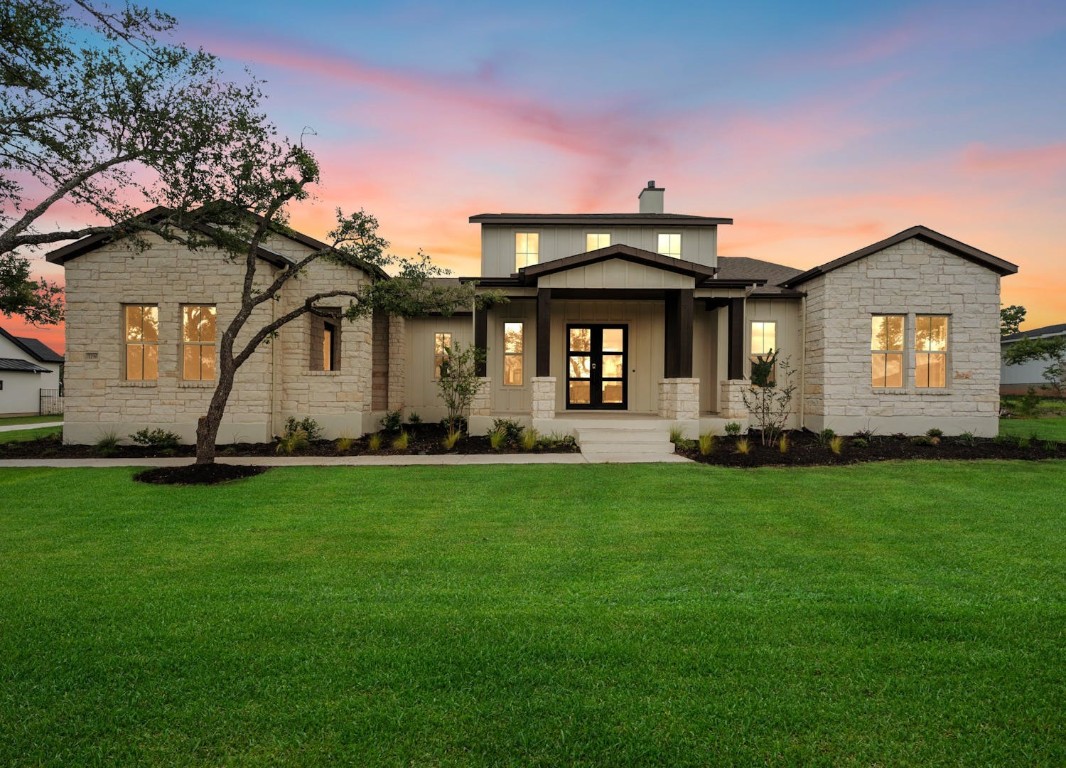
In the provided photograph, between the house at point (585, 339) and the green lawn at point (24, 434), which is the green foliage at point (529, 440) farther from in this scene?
the green lawn at point (24, 434)

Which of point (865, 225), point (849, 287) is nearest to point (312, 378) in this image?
point (849, 287)

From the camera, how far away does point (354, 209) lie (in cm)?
934

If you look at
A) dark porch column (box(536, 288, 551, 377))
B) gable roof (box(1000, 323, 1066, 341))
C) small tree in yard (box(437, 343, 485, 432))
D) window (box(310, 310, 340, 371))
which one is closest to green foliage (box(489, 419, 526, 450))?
small tree in yard (box(437, 343, 485, 432))

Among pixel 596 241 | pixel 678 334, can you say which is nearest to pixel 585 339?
pixel 596 241

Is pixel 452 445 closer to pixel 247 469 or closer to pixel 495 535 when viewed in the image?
pixel 247 469

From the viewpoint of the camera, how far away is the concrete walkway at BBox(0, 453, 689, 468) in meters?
10.1

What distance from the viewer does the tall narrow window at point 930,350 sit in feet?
45.1

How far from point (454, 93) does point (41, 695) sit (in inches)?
509

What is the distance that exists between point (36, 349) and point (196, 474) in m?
36.2

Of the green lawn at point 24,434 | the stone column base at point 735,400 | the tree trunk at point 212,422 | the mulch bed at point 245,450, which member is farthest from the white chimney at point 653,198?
the green lawn at point 24,434

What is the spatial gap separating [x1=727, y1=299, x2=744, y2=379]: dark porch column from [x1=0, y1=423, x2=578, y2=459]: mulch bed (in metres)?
5.01

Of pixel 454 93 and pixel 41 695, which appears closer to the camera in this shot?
pixel 41 695

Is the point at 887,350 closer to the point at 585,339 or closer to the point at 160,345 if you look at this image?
the point at 585,339

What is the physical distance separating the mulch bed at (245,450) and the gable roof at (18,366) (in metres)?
21.3
